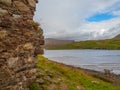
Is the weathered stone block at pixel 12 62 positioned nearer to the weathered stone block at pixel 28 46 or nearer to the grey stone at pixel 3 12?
the weathered stone block at pixel 28 46

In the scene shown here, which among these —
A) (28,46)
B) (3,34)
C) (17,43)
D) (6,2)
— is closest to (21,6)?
(6,2)

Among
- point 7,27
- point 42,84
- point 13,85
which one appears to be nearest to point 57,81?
point 42,84

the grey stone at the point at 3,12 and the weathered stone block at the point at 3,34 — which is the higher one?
the grey stone at the point at 3,12

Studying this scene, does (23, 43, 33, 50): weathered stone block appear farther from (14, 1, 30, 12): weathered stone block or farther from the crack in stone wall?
(14, 1, 30, 12): weathered stone block

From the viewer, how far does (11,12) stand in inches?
552

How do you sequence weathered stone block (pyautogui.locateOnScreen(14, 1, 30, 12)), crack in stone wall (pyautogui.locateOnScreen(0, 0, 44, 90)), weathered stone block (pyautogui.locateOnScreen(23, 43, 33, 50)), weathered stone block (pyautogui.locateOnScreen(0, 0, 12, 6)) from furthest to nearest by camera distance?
weathered stone block (pyautogui.locateOnScreen(23, 43, 33, 50)), weathered stone block (pyautogui.locateOnScreen(14, 1, 30, 12)), crack in stone wall (pyautogui.locateOnScreen(0, 0, 44, 90)), weathered stone block (pyautogui.locateOnScreen(0, 0, 12, 6))

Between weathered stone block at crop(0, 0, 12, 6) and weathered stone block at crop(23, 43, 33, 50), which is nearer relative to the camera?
weathered stone block at crop(0, 0, 12, 6)

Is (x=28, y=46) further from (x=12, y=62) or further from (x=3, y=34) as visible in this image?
(x=3, y=34)

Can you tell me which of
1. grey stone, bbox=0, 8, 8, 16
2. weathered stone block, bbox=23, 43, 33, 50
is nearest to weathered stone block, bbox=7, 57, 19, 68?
weathered stone block, bbox=23, 43, 33, 50

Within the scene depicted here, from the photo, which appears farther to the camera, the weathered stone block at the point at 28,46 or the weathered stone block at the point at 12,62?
the weathered stone block at the point at 28,46

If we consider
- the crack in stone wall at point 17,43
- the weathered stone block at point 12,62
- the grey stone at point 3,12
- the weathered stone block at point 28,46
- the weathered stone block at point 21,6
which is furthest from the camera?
the weathered stone block at point 28,46

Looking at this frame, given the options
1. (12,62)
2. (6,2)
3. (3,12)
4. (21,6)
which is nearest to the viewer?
(3,12)

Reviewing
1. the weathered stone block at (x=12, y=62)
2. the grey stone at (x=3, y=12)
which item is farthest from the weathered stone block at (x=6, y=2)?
the weathered stone block at (x=12, y=62)

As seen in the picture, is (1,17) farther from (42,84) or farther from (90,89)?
(90,89)
